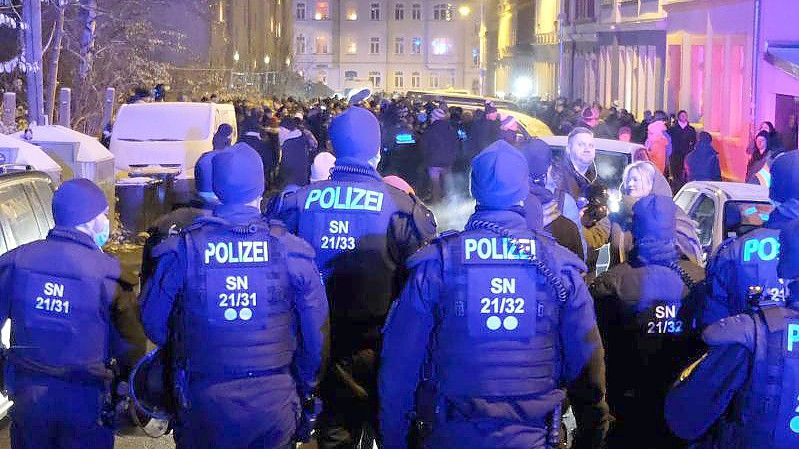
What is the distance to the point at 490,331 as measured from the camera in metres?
4.28

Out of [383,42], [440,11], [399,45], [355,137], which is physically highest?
[440,11]

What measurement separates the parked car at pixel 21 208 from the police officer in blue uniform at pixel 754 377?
3.95 metres

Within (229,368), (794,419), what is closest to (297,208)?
(229,368)

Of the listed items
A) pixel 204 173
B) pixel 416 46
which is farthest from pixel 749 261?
pixel 416 46

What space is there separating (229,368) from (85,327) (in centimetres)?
82

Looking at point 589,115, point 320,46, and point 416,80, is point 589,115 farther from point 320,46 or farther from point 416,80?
point 320,46

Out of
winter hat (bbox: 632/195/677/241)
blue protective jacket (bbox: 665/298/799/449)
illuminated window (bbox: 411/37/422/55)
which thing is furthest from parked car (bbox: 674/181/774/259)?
illuminated window (bbox: 411/37/422/55)

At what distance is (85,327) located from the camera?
5.22 metres

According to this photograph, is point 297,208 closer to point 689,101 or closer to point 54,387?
point 54,387

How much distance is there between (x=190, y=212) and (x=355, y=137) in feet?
5.60

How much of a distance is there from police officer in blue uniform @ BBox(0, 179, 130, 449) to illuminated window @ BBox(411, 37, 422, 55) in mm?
95992

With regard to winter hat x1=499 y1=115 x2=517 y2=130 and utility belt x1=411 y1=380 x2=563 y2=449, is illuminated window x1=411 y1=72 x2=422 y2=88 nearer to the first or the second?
winter hat x1=499 y1=115 x2=517 y2=130

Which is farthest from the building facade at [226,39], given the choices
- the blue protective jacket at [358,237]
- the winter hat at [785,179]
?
the winter hat at [785,179]

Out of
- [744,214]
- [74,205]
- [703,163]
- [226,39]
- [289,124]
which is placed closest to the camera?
[74,205]
